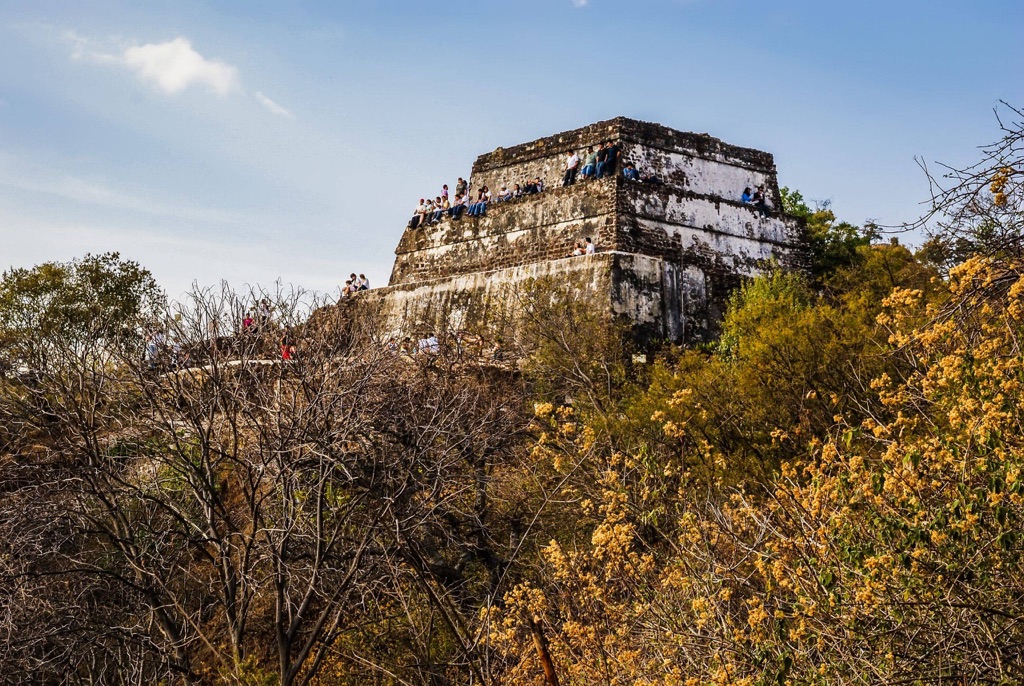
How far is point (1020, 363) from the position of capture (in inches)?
200

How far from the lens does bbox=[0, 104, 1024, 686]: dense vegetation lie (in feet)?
16.5

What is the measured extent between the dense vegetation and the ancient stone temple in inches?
32.9

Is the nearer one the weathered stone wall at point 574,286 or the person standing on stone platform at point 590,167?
the weathered stone wall at point 574,286

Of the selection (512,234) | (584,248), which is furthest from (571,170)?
(584,248)

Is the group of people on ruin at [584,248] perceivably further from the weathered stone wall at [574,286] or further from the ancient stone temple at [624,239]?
the weathered stone wall at [574,286]

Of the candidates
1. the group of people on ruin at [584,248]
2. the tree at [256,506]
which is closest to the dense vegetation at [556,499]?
the tree at [256,506]

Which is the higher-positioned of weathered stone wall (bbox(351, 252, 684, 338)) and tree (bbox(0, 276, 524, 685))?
weathered stone wall (bbox(351, 252, 684, 338))

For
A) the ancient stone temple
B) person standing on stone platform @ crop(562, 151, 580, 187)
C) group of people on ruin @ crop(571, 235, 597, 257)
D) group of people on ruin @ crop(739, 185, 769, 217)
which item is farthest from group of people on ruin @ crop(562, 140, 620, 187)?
group of people on ruin @ crop(739, 185, 769, 217)

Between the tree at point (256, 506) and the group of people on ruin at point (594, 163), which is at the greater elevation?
the group of people on ruin at point (594, 163)

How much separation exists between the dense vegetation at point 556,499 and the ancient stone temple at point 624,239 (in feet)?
2.74

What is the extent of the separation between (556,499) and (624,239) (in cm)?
662

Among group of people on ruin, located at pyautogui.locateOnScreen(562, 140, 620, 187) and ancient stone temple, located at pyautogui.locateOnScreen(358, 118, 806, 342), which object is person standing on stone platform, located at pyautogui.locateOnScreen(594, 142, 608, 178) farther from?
ancient stone temple, located at pyautogui.locateOnScreen(358, 118, 806, 342)

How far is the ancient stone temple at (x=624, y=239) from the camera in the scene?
16.0m

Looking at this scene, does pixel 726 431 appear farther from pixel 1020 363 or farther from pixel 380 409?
pixel 1020 363
